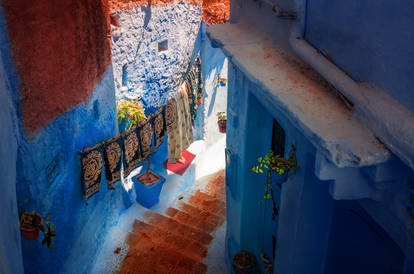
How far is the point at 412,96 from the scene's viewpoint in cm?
219

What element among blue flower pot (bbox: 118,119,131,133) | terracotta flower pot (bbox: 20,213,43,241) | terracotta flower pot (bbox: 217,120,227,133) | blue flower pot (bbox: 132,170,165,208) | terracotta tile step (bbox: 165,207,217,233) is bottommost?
terracotta tile step (bbox: 165,207,217,233)

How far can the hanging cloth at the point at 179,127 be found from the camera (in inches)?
320

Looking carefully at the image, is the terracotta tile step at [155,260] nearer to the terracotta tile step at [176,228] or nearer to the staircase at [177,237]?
the staircase at [177,237]

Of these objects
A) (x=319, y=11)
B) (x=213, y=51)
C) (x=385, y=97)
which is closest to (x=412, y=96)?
(x=385, y=97)

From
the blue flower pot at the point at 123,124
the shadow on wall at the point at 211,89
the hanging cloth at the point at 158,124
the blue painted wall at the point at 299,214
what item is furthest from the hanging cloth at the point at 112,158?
the shadow on wall at the point at 211,89

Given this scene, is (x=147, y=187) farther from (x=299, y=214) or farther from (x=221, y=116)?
(x=299, y=214)

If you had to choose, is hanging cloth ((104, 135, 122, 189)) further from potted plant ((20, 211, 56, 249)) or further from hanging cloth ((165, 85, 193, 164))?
potted plant ((20, 211, 56, 249))

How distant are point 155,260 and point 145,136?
2.23 metres

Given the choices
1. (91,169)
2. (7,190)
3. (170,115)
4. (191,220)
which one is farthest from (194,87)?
(7,190)

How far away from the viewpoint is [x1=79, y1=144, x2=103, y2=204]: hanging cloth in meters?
5.59

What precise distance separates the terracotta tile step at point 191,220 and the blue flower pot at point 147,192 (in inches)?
16.9

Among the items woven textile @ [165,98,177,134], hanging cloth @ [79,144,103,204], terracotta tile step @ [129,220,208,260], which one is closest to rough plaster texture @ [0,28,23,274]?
hanging cloth @ [79,144,103,204]

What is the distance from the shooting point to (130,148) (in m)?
6.65

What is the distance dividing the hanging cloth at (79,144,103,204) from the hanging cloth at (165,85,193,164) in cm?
219
